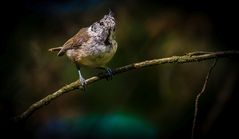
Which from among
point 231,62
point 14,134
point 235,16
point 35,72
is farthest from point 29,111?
point 235,16

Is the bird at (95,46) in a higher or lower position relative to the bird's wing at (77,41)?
lower

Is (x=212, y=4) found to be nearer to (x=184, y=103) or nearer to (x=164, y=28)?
(x=164, y=28)

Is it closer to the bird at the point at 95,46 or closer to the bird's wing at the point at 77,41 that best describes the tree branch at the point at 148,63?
the bird at the point at 95,46

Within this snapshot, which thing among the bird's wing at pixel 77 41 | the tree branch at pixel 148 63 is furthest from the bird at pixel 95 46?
the tree branch at pixel 148 63

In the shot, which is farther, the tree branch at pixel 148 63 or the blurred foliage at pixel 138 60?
the blurred foliage at pixel 138 60

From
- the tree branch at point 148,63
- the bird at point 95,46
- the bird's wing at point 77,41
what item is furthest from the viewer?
the bird's wing at point 77,41

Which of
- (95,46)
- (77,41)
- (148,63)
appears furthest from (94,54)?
(148,63)

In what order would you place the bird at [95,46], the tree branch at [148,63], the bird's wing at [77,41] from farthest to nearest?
1. the bird's wing at [77,41]
2. the bird at [95,46]
3. the tree branch at [148,63]

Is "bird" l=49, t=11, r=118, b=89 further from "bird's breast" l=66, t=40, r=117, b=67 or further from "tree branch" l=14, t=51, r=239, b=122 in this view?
"tree branch" l=14, t=51, r=239, b=122

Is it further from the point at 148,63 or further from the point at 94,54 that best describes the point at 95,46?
the point at 148,63

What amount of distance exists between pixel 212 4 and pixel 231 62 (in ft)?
2.23

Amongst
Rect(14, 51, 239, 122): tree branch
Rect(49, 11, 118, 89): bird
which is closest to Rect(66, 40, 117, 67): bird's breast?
Rect(49, 11, 118, 89): bird

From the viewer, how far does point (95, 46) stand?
305 cm

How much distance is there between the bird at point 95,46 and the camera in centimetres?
285
